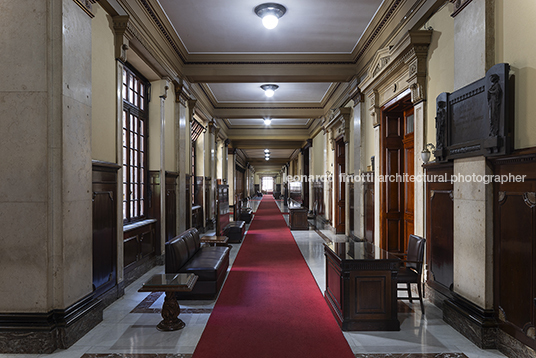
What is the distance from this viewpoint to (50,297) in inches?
126

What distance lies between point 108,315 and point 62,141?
2.16m

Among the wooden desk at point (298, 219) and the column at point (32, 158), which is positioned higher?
the column at point (32, 158)

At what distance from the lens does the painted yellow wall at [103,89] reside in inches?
159

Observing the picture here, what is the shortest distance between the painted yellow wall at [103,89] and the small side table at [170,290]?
65.9 inches

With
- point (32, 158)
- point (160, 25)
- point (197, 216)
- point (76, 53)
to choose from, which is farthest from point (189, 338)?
point (197, 216)

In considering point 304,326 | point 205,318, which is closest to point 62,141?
point 205,318

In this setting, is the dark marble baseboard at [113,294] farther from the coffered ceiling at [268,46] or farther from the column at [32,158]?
the coffered ceiling at [268,46]

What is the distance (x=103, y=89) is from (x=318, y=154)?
10.9 metres

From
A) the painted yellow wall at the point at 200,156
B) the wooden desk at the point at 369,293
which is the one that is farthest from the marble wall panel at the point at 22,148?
the painted yellow wall at the point at 200,156

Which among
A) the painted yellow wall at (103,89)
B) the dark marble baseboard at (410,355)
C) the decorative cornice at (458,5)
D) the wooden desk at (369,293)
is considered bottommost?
the dark marble baseboard at (410,355)

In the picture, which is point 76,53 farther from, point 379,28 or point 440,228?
point 379,28

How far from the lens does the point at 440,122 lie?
3.98m

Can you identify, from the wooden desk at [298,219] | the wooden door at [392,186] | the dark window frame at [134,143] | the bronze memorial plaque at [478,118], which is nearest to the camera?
the bronze memorial plaque at [478,118]

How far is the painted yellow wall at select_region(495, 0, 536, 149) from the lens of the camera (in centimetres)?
280
